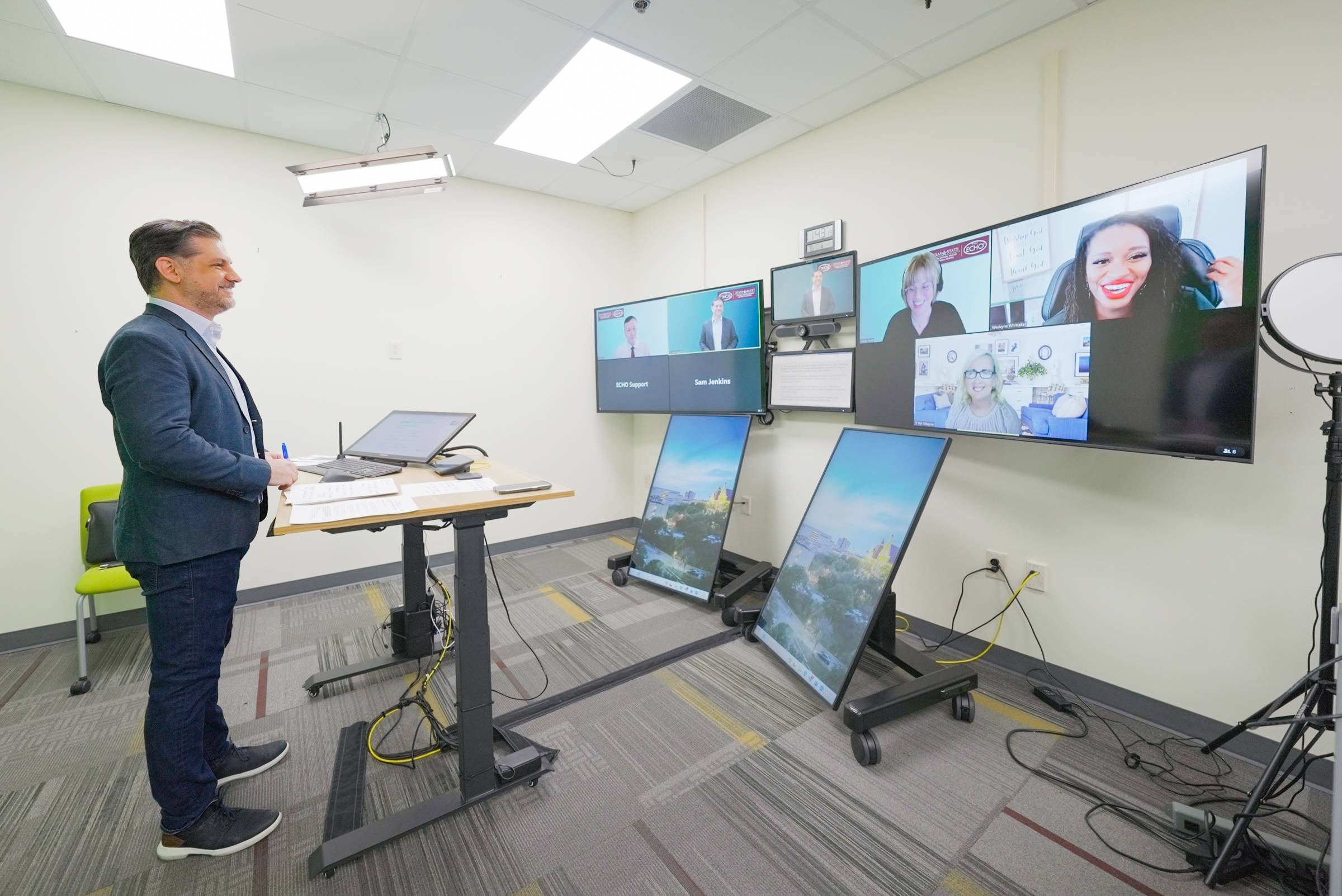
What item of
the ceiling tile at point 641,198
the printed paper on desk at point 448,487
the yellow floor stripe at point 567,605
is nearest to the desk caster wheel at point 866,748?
the printed paper on desk at point 448,487

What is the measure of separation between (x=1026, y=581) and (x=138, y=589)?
14.3 ft

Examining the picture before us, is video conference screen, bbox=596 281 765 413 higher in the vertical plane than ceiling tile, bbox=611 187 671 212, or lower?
lower

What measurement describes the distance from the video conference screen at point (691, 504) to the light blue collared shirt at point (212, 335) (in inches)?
85.1

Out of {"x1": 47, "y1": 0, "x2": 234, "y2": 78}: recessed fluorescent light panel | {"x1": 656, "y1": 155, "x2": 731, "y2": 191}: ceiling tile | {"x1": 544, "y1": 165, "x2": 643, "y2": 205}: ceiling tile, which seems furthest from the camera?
{"x1": 544, "y1": 165, "x2": 643, "y2": 205}: ceiling tile

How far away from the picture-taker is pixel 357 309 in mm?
3408

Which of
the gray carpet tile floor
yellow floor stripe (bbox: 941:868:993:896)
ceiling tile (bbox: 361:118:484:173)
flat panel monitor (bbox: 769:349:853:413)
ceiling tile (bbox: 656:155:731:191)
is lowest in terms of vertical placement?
yellow floor stripe (bbox: 941:868:993:896)

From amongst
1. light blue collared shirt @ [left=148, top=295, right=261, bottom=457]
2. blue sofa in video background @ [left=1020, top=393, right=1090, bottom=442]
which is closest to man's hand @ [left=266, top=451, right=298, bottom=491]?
light blue collared shirt @ [left=148, top=295, right=261, bottom=457]

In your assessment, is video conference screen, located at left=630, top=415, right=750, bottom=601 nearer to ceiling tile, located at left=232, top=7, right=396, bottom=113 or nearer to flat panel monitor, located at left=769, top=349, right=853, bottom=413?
flat panel monitor, located at left=769, top=349, right=853, bottom=413

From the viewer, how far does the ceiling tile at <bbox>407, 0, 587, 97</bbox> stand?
2062mm

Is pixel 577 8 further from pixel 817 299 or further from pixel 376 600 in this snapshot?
pixel 376 600

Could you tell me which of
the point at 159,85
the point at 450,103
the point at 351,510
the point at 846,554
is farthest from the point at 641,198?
the point at 351,510

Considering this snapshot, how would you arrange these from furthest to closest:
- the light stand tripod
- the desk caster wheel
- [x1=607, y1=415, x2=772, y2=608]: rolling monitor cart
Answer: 1. [x1=607, y1=415, x2=772, y2=608]: rolling monitor cart
2. the desk caster wheel
3. the light stand tripod

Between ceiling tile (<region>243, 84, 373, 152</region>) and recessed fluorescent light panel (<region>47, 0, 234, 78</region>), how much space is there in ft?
0.92

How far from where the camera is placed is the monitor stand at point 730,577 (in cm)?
291
